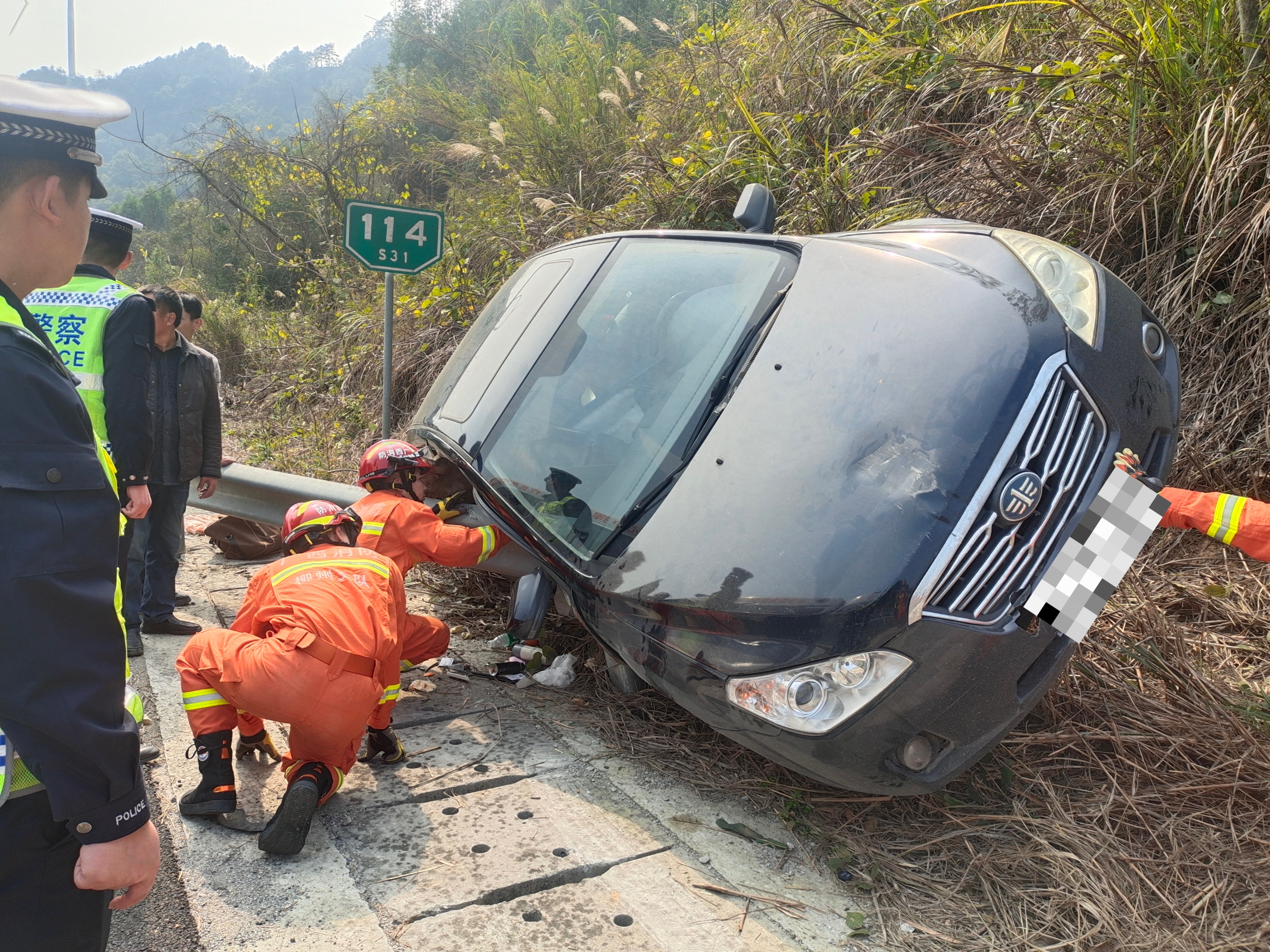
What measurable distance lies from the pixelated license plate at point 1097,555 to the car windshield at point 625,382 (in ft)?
3.89

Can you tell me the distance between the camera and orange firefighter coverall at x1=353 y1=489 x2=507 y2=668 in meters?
3.72

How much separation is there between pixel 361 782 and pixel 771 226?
2785 millimetres

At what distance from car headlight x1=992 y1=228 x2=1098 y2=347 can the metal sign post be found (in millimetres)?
4202

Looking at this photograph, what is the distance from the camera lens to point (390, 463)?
3.90 metres

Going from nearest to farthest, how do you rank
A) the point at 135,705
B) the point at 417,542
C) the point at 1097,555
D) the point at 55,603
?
the point at 55,603 → the point at 135,705 → the point at 1097,555 → the point at 417,542

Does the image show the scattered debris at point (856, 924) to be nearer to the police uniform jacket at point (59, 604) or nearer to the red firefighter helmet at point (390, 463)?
the police uniform jacket at point (59, 604)

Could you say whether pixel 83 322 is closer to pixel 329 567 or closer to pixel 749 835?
pixel 329 567

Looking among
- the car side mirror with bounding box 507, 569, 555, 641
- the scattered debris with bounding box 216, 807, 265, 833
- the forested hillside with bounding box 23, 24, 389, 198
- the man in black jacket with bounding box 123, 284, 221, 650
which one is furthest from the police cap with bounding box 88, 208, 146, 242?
the forested hillside with bounding box 23, 24, 389, 198

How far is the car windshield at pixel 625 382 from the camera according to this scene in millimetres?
3076

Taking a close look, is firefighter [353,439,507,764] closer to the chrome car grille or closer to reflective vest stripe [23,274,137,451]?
reflective vest stripe [23,274,137,451]

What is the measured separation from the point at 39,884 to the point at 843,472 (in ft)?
6.50

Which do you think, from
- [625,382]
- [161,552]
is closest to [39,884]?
[625,382]

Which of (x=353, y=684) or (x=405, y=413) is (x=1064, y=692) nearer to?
(x=353, y=684)

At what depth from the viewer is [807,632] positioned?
234 centimetres
